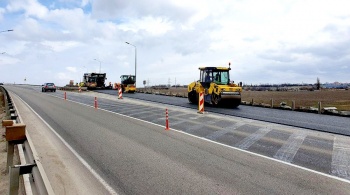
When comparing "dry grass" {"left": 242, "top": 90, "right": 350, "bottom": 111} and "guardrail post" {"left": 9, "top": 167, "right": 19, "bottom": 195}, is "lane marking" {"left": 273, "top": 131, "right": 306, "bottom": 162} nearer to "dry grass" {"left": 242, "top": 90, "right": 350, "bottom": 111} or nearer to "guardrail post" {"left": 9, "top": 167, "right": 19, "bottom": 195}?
"guardrail post" {"left": 9, "top": 167, "right": 19, "bottom": 195}

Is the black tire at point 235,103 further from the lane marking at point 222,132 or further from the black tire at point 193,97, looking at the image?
the lane marking at point 222,132

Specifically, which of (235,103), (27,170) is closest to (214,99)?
(235,103)

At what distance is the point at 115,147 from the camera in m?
10.5

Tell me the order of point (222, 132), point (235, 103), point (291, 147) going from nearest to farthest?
point (291, 147) < point (222, 132) < point (235, 103)

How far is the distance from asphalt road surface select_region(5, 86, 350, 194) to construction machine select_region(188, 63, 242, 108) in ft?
33.2

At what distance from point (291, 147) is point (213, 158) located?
3191 millimetres

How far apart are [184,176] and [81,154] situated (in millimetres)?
3895

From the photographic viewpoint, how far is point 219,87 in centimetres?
2517

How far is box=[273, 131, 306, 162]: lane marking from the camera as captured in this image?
29.8 feet

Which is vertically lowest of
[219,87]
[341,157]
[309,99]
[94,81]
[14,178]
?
[341,157]

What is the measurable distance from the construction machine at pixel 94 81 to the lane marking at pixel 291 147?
56.5m

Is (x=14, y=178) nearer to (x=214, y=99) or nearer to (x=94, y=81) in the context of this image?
(x=214, y=99)

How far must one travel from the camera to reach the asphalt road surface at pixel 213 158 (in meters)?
6.64

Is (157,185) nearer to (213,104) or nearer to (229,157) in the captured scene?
(229,157)
